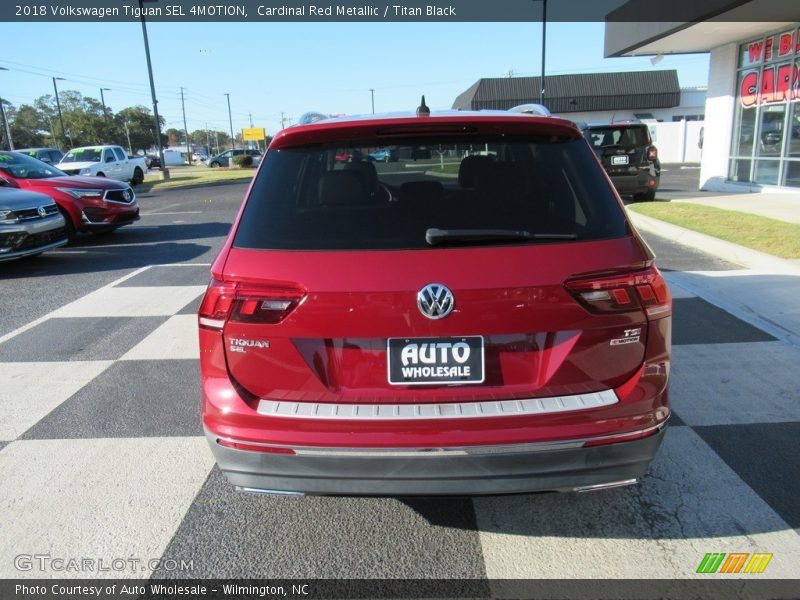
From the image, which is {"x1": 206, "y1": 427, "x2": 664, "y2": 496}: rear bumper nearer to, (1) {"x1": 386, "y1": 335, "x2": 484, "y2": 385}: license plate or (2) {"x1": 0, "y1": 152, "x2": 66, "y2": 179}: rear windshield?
(1) {"x1": 386, "y1": 335, "x2": 484, "y2": 385}: license plate

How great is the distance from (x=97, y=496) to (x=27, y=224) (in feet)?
21.7

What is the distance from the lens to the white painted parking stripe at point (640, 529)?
249 centimetres

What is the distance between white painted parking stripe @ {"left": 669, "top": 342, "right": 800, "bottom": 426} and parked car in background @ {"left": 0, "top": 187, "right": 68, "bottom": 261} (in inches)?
318

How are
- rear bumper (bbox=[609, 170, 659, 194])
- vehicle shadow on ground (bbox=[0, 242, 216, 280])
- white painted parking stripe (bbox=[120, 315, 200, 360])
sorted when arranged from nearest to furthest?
white painted parking stripe (bbox=[120, 315, 200, 360]), vehicle shadow on ground (bbox=[0, 242, 216, 280]), rear bumper (bbox=[609, 170, 659, 194])

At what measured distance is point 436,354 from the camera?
2.24m

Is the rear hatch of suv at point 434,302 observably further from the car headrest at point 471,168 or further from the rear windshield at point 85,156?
the rear windshield at point 85,156

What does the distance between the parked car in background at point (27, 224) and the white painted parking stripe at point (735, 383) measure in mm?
8070

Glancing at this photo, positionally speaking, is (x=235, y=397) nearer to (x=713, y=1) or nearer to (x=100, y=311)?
(x=100, y=311)

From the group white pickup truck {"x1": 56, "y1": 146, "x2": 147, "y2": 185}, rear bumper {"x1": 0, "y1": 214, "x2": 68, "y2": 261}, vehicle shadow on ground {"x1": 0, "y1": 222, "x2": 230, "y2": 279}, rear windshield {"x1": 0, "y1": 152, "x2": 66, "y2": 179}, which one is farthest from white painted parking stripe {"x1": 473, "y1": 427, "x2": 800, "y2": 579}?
white pickup truck {"x1": 56, "y1": 146, "x2": 147, "y2": 185}

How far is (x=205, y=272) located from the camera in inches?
325

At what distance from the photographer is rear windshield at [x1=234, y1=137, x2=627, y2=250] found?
2375 millimetres

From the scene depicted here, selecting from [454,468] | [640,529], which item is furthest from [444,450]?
[640,529]

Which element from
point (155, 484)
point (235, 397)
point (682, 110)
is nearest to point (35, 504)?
point (155, 484)

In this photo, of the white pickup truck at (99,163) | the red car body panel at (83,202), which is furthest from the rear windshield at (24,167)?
the white pickup truck at (99,163)
